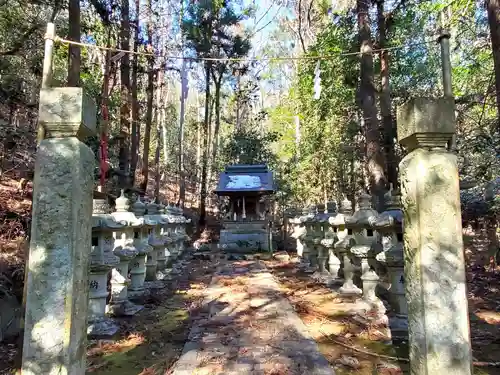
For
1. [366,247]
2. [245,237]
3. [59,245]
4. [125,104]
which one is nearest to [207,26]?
[125,104]

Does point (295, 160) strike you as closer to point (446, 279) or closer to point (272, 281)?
point (272, 281)

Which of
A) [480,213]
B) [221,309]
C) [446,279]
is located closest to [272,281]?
[221,309]

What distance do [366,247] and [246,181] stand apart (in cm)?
1210

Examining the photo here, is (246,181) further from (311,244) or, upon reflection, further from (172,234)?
(311,244)

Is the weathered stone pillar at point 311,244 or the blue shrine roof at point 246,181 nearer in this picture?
the weathered stone pillar at point 311,244

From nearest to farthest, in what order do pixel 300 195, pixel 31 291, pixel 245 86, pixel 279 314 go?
pixel 31 291 → pixel 279 314 → pixel 300 195 → pixel 245 86

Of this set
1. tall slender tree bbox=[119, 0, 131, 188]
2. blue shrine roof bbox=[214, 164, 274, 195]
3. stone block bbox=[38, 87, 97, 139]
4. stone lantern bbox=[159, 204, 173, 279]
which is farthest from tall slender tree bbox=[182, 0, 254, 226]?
stone block bbox=[38, 87, 97, 139]

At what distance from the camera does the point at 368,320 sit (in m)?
5.04

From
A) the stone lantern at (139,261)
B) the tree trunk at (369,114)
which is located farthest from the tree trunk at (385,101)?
the stone lantern at (139,261)

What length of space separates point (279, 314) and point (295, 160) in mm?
15515

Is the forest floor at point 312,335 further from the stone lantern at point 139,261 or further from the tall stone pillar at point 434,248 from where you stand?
the tall stone pillar at point 434,248

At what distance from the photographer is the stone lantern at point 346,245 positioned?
6711 mm

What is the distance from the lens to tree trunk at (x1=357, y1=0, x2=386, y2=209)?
8.57m

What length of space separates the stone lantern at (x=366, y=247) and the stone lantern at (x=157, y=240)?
3.95 meters
